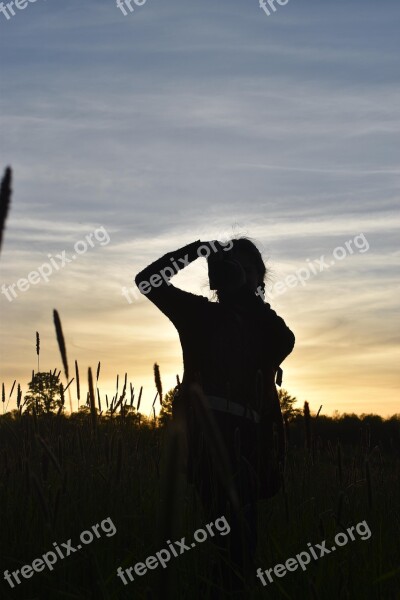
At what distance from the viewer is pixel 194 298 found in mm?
4180

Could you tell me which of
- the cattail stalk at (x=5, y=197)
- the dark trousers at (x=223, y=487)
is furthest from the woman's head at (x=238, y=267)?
the cattail stalk at (x=5, y=197)

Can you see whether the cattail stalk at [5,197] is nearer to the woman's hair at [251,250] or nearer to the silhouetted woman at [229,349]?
the silhouetted woman at [229,349]

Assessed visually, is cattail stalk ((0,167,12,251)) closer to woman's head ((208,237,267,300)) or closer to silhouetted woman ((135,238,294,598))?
silhouetted woman ((135,238,294,598))

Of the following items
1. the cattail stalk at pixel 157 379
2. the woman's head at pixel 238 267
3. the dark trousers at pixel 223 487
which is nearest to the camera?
the dark trousers at pixel 223 487

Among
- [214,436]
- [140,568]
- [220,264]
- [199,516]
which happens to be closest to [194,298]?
[220,264]

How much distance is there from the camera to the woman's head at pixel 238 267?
4156 mm

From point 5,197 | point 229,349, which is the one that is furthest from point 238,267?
point 5,197

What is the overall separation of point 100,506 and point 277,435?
3.55 feet

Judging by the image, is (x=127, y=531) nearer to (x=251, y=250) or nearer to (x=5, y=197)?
(x=251, y=250)

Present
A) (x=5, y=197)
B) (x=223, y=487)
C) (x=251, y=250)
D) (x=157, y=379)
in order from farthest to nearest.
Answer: (x=157, y=379), (x=251, y=250), (x=223, y=487), (x=5, y=197)

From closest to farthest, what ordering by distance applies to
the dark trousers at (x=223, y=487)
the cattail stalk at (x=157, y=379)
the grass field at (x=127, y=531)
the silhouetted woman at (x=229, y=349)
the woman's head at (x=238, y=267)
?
the grass field at (x=127, y=531) < the dark trousers at (x=223, y=487) < the silhouetted woman at (x=229, y=349) < the woman's head at (x=238, y=267) < the cattail stalk at (x=157, y=379)

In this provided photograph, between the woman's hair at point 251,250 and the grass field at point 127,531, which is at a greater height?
the woman's hair at point 251,250

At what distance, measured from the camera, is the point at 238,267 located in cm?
417

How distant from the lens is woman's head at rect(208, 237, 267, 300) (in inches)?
164
